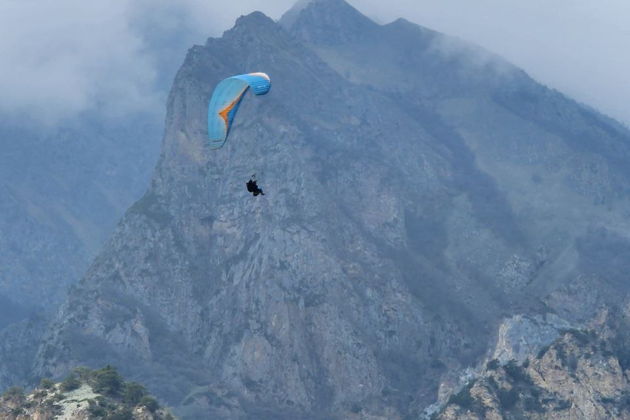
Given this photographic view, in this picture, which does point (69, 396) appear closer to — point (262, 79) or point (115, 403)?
point (115, 403)

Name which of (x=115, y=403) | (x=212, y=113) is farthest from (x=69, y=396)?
(x=212, y=113)

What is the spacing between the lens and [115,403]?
170 m

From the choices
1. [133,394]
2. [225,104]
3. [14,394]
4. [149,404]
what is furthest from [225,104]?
[14,394]

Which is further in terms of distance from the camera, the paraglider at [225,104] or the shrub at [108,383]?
the shrub at [108,383]

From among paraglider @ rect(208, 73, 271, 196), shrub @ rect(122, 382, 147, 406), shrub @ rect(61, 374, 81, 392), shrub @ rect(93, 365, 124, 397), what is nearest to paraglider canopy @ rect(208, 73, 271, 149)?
paraglider @ rect(208, 73, 271, 196)

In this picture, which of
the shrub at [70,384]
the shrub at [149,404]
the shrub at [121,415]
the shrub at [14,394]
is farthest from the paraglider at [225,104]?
the shrub at [14,394]

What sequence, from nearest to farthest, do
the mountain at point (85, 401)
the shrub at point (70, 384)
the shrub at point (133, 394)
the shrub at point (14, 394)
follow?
the mountain at point (85, 401) < the shrub at point (14, 394) < the shrub at point (133, 394) < the shrub at point (70, 384)

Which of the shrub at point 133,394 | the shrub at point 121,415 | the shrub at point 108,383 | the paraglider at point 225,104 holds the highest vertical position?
the paraglider at point 225,104

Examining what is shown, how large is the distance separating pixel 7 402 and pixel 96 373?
21759 mm

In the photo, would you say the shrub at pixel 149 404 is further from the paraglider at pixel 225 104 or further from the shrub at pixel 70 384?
the paraglider at pixel 225 104

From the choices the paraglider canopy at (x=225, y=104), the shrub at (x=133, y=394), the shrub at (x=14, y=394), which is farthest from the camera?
the shrub at (x=133, y=394)

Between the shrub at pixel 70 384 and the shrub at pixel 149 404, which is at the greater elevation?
the shrub at pixel 70 384

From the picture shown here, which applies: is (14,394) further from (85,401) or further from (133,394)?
(133,394)

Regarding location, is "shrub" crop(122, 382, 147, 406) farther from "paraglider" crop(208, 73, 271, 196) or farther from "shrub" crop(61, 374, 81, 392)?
"paraglider" crop(208, 73, 271, 196)
